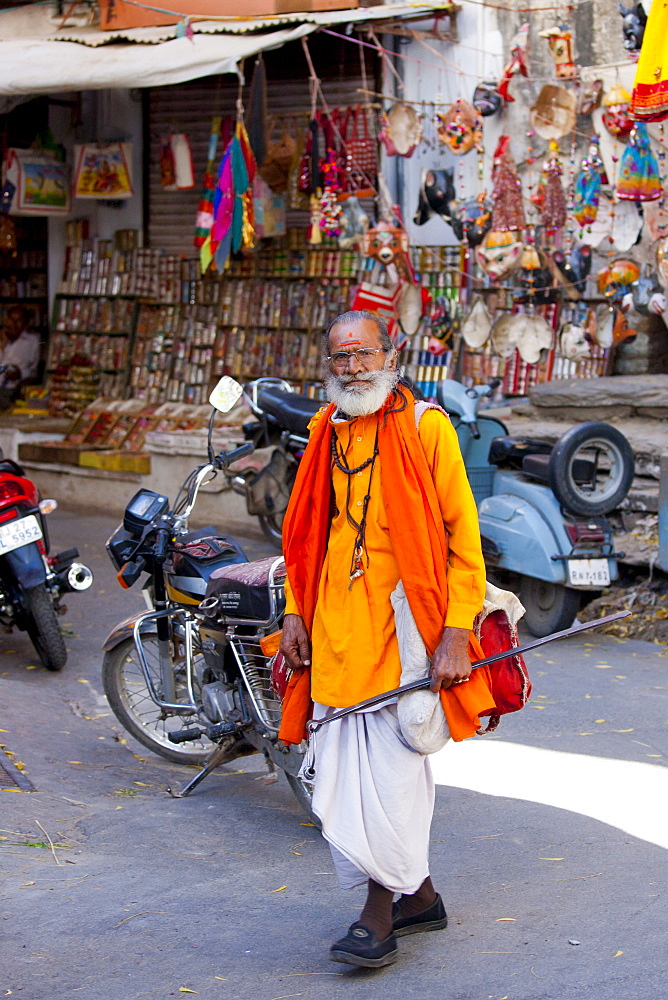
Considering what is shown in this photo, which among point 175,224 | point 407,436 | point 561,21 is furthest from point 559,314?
point 407,436

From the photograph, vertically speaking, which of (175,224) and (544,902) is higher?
(175,224)

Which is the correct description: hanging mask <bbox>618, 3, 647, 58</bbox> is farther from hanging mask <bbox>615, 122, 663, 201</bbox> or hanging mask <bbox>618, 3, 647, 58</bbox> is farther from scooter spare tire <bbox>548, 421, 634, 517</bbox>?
scooter spare tire <bbox>548, 421, 634, 517</bbox>

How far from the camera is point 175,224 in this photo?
41.3 ft

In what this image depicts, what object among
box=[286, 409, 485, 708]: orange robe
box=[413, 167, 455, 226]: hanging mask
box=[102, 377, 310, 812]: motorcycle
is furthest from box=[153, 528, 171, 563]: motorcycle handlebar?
box=[413, 167, 455, 226]: hanging mask

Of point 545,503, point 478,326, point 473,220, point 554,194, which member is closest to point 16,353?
point 478,326

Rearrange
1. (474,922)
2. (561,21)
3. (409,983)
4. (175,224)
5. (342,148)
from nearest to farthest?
1. (409,983)
2. (474,922)
3. (561,21)
4. (342,148)
5. (175,224)

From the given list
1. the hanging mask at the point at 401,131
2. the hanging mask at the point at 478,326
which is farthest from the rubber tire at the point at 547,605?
the hanging mask at the point at 401,131

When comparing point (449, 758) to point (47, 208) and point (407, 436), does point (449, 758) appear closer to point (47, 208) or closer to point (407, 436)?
point (407, 436)

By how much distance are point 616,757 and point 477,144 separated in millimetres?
5906

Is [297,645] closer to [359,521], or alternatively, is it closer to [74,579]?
[359,521]

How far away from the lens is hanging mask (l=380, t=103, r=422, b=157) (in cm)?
981

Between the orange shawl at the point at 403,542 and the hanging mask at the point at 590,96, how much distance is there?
6.25m

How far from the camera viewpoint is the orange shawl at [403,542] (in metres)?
3.18

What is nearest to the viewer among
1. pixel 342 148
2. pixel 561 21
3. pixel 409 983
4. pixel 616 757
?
pixel 409 983
